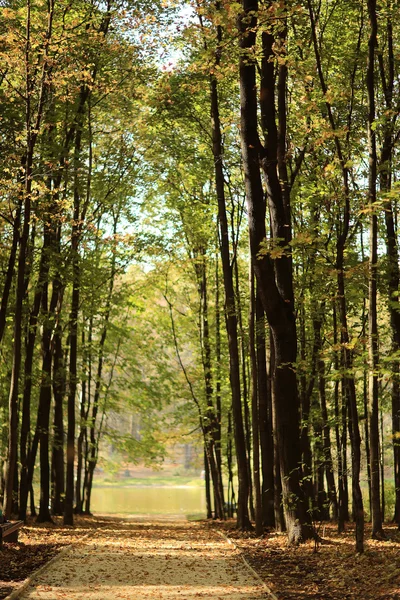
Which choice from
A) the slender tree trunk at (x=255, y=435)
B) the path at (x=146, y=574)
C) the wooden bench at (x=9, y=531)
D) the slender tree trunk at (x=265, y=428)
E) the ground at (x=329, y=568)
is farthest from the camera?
the slender tree trunk at (x=265, y=428)

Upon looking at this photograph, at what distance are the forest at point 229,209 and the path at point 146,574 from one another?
1.60m

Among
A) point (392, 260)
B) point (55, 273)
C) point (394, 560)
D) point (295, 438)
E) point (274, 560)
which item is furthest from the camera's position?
point (55, 273)

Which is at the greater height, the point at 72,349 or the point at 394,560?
the point at 72,349

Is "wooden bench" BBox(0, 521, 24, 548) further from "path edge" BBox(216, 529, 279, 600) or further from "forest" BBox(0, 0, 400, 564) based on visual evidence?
"path edge" BBox(216, 529, 279, 600)

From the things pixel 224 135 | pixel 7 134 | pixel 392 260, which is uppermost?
pixel 224 135

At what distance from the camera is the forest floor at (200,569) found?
719cm

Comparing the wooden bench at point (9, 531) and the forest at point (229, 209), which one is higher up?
the forest at point (229, 209)

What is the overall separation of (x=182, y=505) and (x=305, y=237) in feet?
117

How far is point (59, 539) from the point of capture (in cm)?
1262

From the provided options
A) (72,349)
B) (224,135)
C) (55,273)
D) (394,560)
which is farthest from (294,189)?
(394,560)

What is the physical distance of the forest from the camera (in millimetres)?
10281

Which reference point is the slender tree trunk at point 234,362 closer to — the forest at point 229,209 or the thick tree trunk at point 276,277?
the forest at point 229,209

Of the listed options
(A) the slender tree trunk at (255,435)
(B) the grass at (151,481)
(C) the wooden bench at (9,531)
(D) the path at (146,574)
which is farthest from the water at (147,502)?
(C) the wooden bench at (9,531)

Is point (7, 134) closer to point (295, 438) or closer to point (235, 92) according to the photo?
point (235, 92)
